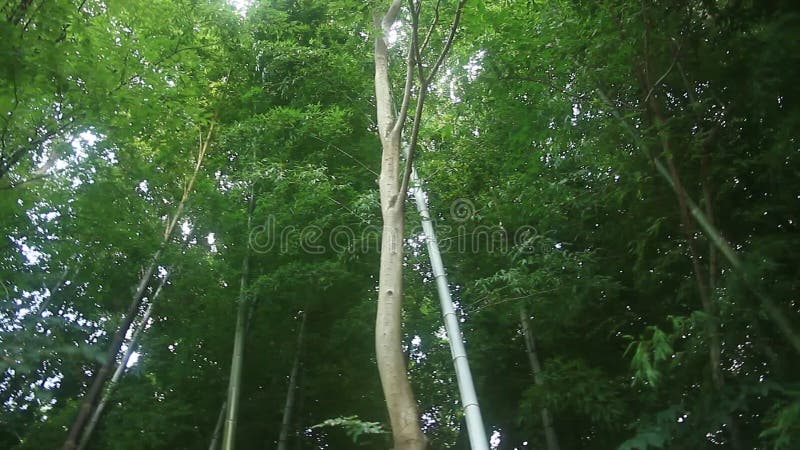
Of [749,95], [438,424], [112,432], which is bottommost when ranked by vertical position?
[112,432]

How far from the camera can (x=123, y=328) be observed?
417cm

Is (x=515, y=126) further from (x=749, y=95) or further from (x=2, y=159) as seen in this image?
(x=2, y=159)

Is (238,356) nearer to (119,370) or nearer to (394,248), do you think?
(119,370)

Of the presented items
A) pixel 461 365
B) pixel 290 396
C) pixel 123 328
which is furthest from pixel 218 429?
pixel 461 365

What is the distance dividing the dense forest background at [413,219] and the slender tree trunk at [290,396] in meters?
0.03

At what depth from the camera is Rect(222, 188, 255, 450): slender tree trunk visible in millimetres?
4070

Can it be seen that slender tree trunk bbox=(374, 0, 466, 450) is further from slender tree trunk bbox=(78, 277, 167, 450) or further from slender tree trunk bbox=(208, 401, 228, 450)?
slender tree trunk bbox=(208, 401, 228, 450)

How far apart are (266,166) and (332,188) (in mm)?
551

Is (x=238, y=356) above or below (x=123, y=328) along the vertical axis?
below

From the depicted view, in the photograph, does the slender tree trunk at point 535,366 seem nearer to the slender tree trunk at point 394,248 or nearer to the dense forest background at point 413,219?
the dense forest background at point 413,219

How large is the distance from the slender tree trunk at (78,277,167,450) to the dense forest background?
1.3 inches

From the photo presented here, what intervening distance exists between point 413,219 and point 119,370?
2.65 m

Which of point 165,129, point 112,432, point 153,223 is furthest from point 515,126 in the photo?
point 112,432

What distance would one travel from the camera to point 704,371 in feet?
9.62
